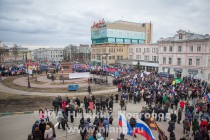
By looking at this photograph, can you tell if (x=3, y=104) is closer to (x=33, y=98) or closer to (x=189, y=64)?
(x=33, y=98)

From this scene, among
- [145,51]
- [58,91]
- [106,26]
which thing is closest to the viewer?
[58,91]

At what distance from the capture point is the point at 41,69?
159ft

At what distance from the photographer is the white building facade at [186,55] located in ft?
120

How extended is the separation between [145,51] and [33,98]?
4847 cm

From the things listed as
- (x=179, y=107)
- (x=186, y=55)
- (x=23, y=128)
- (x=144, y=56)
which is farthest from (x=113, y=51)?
(x=23, y=128)

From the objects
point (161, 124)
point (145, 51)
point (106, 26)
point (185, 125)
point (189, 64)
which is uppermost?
point (106, 26)

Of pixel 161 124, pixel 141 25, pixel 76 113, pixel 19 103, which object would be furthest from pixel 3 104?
pixel 141 25

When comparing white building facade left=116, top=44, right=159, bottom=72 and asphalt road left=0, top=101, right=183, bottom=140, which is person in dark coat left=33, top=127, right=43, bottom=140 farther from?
white building facade left=116, top=44, right=159, bottom=72

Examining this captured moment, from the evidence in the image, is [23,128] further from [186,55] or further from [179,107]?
[186,55]

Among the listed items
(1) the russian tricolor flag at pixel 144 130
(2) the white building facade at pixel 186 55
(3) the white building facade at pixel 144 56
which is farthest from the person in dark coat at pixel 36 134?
(3) the white building facade at pixel 144 56

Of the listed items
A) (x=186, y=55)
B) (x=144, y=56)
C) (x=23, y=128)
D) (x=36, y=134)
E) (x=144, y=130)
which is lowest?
(x=23, y=128)

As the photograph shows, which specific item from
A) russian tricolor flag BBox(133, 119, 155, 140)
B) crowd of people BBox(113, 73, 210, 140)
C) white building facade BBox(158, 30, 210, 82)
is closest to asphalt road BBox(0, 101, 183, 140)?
crowd of people BBox(113, 73, 210, 140)

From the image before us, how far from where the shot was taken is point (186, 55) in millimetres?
40250

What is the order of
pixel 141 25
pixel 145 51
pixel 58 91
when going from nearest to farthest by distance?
1. pixel 58 91
2. pixel 145 51
3. pixel 141 25
